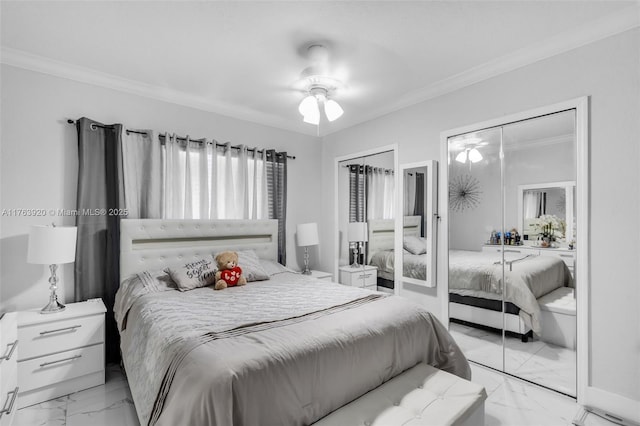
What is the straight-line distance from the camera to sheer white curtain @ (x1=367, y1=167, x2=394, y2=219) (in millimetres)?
3574

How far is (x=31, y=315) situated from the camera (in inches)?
90.8

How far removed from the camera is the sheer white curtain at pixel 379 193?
11.7 feet

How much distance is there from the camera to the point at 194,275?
2768 millimetres

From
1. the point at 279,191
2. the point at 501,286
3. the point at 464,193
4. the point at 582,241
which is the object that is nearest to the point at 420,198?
the point at 464,193

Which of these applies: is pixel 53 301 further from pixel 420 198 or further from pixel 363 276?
pixel 420 198

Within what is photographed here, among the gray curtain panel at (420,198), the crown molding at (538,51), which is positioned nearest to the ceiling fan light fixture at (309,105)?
the crown molding at (538,51)

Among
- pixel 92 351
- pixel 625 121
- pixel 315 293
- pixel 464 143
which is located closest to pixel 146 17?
pixel 315 293

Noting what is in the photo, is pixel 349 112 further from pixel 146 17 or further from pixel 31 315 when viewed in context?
pixel 31 315

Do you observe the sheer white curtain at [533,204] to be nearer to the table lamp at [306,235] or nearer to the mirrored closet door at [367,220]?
the mirrored closet door at [367,220]

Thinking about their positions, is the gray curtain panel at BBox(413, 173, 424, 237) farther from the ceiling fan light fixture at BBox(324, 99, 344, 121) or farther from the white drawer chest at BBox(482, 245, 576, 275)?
the ceiling fan light fixture at BBox(324, 99, 344, 121)

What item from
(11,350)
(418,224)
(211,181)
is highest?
(211,181)

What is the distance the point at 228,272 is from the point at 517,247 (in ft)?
8.24

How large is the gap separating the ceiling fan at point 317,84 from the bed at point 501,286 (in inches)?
70.9

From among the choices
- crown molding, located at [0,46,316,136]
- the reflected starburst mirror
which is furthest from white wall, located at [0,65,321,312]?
the reflected starburst mirror
